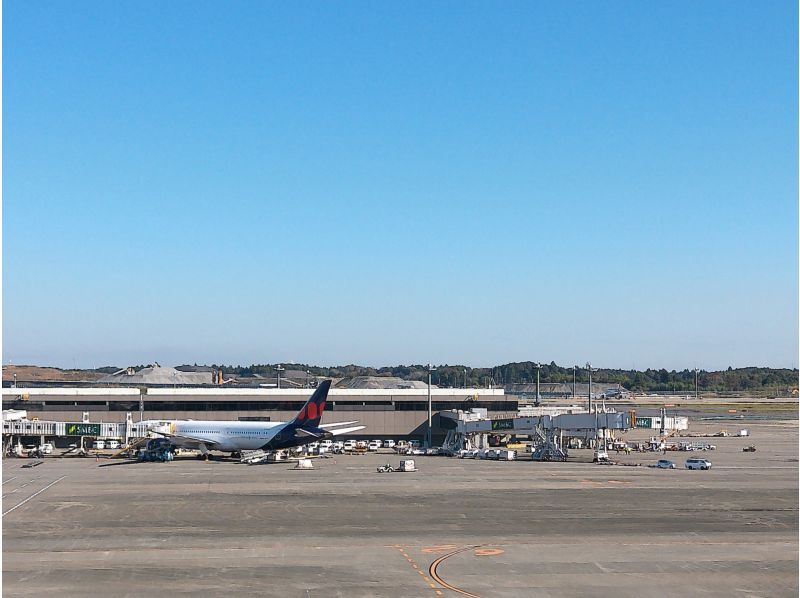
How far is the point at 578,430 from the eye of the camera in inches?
3770

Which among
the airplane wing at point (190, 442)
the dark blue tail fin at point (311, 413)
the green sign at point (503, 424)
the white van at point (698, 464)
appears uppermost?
the dark blue tail fin at point (311, 413)

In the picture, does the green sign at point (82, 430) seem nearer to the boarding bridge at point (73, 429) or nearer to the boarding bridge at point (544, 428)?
the boarding bridge at point (73, 429)

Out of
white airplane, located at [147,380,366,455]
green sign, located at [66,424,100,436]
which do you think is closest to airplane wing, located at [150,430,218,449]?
white airplane, located at [147,380,366,455]

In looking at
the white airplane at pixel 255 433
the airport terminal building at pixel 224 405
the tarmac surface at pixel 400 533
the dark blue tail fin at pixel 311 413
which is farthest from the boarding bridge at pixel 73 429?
the tarmac surface at pixel 400 533

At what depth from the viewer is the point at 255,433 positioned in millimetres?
93250

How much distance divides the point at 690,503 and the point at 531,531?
56.7 ft

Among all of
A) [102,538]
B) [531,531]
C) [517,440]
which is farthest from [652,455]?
[102,538]

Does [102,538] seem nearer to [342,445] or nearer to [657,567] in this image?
[657,567]

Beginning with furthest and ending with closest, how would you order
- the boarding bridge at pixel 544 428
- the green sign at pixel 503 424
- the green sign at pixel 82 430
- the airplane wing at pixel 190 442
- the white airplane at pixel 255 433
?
the green sign at pixel 82 430 < the green sign at pixel 503 424 < the airplane wing at pixel 190 442 < the boarding bridge at pixel 544 428 < the white airplane at pixel 255 433

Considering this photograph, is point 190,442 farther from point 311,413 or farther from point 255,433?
point 311,413

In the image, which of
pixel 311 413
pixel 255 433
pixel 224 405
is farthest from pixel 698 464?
pixel 224 405

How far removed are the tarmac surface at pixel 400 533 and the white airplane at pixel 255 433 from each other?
38.0ft

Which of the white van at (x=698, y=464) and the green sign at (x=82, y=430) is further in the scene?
the green sign at (x=82, y=430)

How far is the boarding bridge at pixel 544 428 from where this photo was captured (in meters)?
94.2
